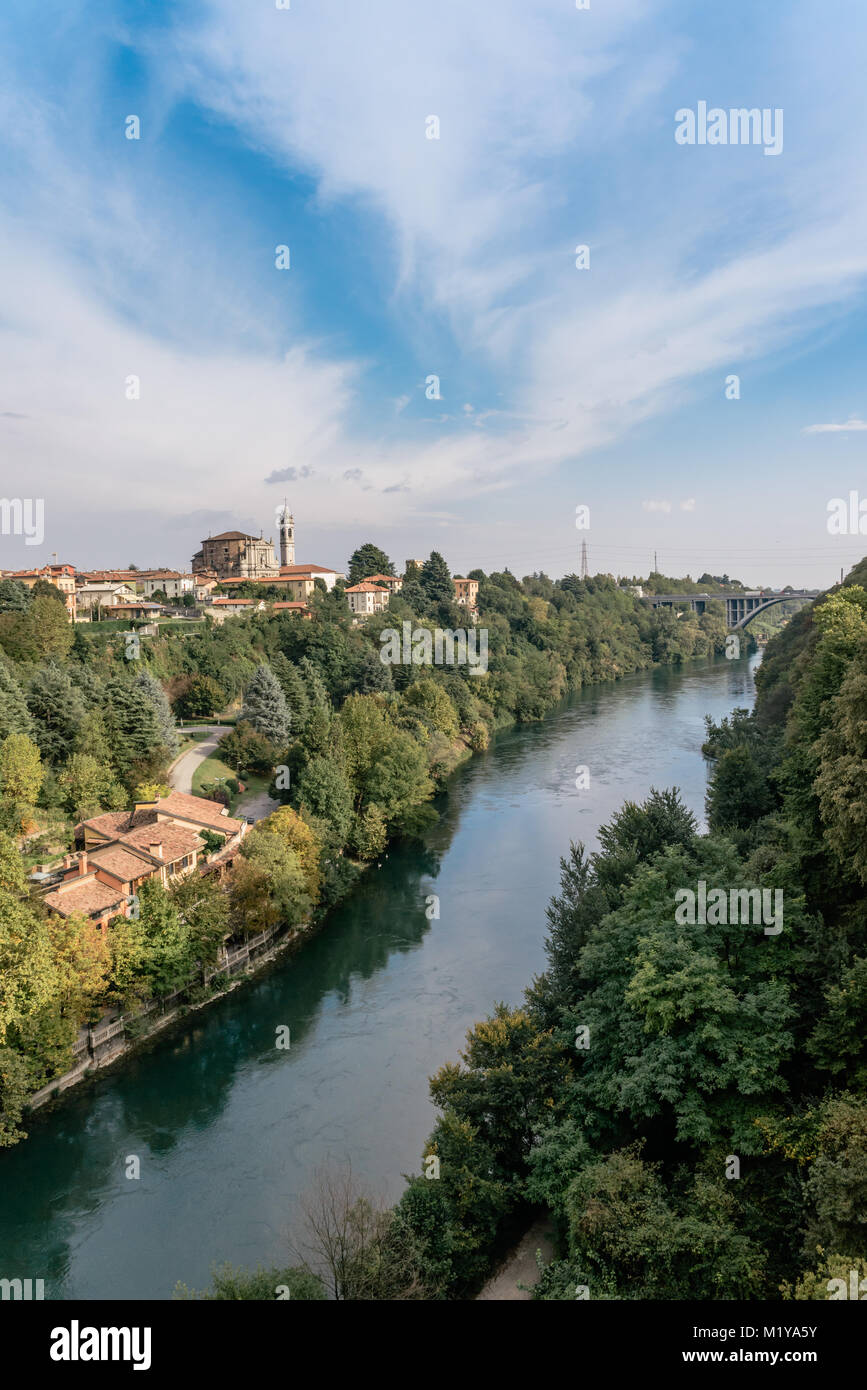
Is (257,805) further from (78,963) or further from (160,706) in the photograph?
(78,963)

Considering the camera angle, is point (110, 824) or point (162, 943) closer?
point (162, 943)

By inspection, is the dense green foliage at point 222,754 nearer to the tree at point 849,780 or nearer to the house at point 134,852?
the house at point 134,852

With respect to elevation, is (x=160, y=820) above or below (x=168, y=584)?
below

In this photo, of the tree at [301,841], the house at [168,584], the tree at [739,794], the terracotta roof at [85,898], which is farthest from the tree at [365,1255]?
the house at [168,584]

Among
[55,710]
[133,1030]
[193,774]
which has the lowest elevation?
[133,1030]

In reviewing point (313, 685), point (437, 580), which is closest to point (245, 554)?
point (437, 580)
